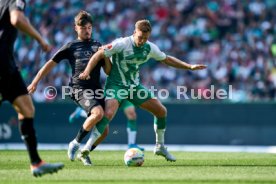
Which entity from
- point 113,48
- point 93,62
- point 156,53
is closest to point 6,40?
point 93,62

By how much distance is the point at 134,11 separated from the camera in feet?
85.6

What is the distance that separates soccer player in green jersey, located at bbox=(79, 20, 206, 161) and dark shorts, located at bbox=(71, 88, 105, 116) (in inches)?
5.7

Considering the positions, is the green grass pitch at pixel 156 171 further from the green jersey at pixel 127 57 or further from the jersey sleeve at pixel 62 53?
the jersey sleeve at pixel 62 53

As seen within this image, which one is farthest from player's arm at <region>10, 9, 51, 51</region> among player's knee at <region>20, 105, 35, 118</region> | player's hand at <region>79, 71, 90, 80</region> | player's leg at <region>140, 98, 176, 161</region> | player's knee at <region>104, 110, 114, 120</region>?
player's leg at <region>140, 98, 176, 161</region>

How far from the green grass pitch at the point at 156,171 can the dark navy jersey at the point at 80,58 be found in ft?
4.36

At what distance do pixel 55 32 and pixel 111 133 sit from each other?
18.2 ft

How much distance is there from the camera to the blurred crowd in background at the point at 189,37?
2297cm

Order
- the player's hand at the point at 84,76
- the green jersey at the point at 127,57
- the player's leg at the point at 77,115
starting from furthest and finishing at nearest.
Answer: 1. the player's leg at the point at 77,115
2. the green jersey at the point at 127,57
3. the player's hand at the point at 84,76

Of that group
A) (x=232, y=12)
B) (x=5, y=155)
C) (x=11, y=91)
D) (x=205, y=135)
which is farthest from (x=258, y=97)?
(x=11, y=91)

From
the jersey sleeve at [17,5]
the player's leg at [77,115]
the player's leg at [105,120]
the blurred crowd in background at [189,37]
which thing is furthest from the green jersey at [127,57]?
the blurred crowd in background at [189,37]

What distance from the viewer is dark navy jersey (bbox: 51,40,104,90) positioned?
1316 cm

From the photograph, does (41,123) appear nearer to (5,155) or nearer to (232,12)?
(5,155)

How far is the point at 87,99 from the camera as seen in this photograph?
12.9m

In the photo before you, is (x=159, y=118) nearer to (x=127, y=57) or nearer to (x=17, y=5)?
(x=127, y=57)
